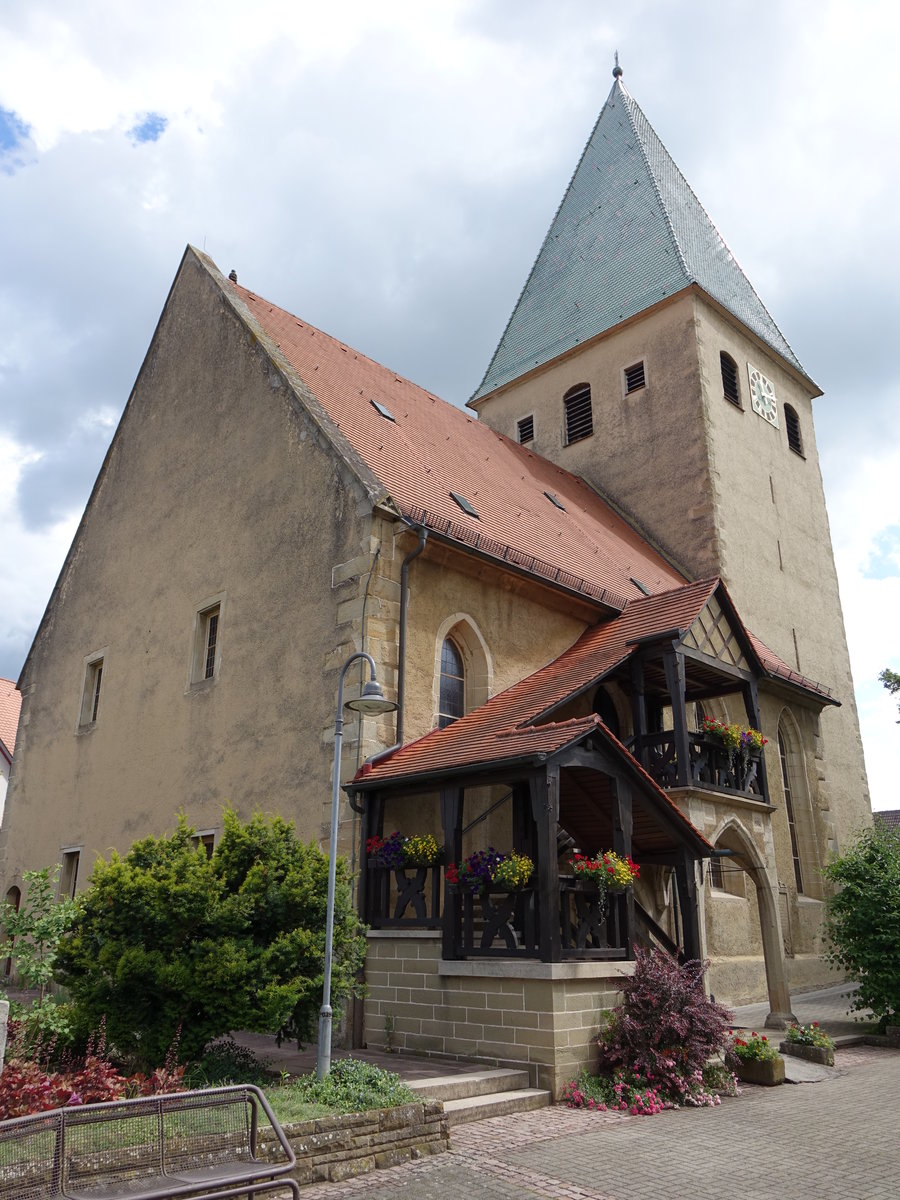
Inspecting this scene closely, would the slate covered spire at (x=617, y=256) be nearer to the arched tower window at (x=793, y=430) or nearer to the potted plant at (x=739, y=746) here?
the arched tower window at (x=793, y=430)

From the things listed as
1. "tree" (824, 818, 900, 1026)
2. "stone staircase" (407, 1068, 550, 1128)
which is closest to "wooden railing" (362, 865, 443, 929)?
"stone staircase" (407, 1068, 550, 1128)

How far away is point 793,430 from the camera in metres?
26.5

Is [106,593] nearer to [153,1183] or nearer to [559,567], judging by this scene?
[559,567]

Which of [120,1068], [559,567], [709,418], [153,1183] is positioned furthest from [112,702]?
[709,418]

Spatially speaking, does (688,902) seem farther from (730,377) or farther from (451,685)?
(730,377)

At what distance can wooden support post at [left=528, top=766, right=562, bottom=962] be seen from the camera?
28.9 feet

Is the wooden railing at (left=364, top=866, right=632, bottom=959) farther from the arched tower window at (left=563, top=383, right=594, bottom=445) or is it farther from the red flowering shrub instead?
the arched tower window at (left=563, top=383, right=594, bottom=445)

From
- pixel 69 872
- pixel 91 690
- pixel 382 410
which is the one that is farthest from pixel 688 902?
pixel 91 690

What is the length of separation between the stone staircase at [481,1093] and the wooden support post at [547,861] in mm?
1062

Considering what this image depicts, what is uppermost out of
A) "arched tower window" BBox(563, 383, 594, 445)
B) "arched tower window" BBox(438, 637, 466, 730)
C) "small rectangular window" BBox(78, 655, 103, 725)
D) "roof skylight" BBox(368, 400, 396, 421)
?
"arched tower window" BBox(563, 383, 594, 445)

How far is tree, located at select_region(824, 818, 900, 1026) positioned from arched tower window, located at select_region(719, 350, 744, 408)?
1278cm

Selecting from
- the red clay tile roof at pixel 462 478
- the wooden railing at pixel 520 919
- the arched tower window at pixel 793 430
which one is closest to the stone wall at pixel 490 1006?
the wooden railing at pixel 520 919

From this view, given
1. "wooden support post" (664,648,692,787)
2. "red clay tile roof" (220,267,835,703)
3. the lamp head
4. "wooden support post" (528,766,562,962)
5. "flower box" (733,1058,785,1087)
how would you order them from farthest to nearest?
1. "red clay tile roof" (220,267,835,703)
2. "wooden support post" (664,648,692,787)
3. "flower box" (733,1058,785,1087)
4. "wooden support post" (528,766,562,962)
5. the lamp head

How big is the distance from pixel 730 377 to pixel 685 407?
257cm
